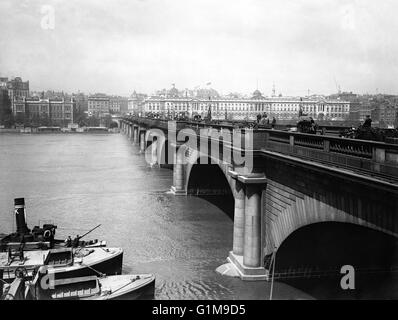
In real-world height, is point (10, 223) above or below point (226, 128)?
below

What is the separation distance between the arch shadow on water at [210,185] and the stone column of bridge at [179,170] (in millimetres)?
769

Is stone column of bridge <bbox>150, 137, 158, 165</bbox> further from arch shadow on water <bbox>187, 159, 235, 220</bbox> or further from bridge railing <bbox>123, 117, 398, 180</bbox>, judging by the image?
bridge railing <bbox>123, 117, 398, 180</bbox>

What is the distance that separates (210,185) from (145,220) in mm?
9336

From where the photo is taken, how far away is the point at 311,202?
13.2 metres

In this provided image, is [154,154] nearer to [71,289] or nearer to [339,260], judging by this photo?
[339,260]

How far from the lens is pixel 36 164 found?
58.4 m

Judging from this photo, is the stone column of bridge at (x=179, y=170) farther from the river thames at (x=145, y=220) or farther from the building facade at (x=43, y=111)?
the building facade at (x=43, y=111)

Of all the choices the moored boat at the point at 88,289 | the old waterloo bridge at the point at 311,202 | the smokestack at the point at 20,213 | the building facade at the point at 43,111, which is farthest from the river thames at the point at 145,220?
the building facade at the point at 43,111

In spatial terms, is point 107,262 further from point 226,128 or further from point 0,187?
point 0,187

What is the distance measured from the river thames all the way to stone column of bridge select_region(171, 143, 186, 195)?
0.97m

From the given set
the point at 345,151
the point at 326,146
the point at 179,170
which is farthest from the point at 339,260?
the point at 179,170

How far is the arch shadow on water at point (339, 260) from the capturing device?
15.8m

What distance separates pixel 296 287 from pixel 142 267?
6916 mm
